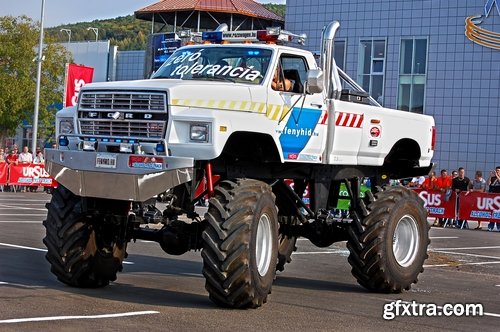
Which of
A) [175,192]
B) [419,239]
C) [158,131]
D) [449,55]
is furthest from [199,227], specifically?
[449,55]

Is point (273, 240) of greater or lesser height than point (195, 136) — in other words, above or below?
below

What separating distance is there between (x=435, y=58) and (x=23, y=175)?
64.8 feet

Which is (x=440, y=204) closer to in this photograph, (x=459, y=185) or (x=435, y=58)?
(x=459, y=185)

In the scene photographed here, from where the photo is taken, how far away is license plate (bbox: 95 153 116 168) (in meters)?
10.6

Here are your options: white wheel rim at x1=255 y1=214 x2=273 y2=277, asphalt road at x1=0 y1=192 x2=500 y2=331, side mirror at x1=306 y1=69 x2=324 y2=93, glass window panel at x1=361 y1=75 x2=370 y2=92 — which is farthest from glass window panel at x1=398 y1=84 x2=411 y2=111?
white wheel rim at x1=255 y1=214 x2=273 y2=277

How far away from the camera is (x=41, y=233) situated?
19047 mm

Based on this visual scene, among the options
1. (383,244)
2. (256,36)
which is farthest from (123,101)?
(383,244)

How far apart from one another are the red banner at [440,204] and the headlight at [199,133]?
20.6 m

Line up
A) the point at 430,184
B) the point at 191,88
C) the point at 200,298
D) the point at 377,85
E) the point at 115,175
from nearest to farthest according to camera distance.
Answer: the point at 115,175 < the point at 191,88 < the point at 200,298 < the point at 430,184 < the point at 377,85

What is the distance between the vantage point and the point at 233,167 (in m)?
11.6

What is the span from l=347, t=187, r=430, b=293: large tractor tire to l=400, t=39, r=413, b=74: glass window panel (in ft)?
114

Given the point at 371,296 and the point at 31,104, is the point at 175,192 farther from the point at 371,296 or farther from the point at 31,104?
the point at 31,104

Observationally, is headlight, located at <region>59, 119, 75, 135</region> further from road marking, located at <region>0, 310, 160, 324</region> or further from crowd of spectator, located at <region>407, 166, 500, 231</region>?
crowd of spectator, located at <region>407, 166, 500, 231</region>

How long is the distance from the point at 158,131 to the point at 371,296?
369 centimetres
